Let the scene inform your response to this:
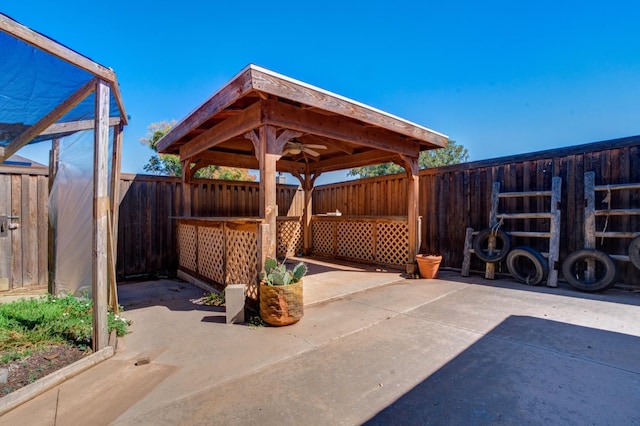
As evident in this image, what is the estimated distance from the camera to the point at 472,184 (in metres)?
5.82

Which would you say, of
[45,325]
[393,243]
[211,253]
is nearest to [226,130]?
[211,253]

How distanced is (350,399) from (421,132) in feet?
14.8

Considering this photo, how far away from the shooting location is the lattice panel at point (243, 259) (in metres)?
3.63

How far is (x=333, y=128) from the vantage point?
4262 millimetres

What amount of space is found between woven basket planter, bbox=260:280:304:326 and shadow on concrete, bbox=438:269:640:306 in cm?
343

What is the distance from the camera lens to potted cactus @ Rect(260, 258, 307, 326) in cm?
309

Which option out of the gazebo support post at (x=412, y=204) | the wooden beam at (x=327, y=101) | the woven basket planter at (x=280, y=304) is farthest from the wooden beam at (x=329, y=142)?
the woven basket planter at (x=280, y=304)

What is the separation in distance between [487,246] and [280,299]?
4378mm

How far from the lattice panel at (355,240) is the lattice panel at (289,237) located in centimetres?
139

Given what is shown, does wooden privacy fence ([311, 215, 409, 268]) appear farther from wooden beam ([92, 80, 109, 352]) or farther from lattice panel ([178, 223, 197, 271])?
wooden beam ([92, 80, 109, 352])

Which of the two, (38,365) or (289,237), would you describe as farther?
(289,237)

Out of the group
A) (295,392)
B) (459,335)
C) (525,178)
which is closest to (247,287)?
(295,392)

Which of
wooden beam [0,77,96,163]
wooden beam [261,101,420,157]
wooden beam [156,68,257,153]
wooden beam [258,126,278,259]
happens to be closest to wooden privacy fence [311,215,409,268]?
wooden beam [261,101,420,157]

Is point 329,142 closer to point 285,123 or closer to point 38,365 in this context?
point 285,123
